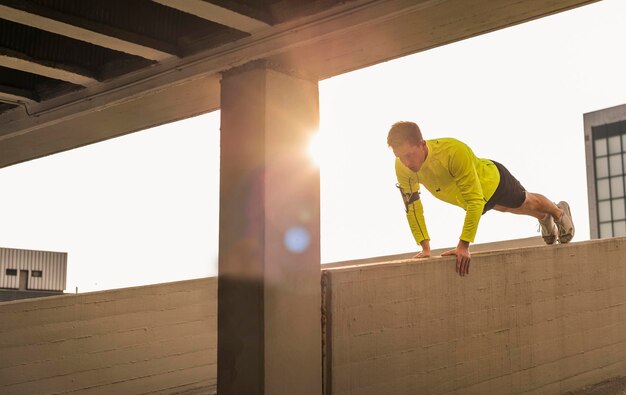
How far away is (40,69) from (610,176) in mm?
42877

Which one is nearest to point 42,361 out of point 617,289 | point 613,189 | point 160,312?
point 160,312

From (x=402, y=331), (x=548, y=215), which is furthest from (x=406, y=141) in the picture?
(x=548, y=215)

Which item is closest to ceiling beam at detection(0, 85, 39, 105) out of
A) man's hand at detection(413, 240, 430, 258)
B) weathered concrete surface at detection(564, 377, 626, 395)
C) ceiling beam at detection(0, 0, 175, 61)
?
ceiling beam at detection(0, 0, 175, 61)

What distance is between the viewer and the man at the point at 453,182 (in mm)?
6258

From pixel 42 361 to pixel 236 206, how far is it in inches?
182

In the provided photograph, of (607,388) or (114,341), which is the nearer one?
(607,388)

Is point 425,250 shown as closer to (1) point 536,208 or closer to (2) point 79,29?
(1) point 536,208

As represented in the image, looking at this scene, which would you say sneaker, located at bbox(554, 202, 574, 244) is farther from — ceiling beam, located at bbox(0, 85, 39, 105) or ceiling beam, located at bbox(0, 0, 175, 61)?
ceiling beam, located at bbox(0, 85, 39, 105)

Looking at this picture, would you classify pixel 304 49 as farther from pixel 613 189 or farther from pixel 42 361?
pixel 613 189

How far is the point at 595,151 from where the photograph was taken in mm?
44781

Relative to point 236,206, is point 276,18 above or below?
above

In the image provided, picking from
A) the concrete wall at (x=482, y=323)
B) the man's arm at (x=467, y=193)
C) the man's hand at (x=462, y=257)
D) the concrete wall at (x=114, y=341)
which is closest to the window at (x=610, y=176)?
the concrete wall at (x=482, y=323)

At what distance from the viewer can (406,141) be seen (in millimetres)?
6219

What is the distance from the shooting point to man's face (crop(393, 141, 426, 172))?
6250 millimetres
